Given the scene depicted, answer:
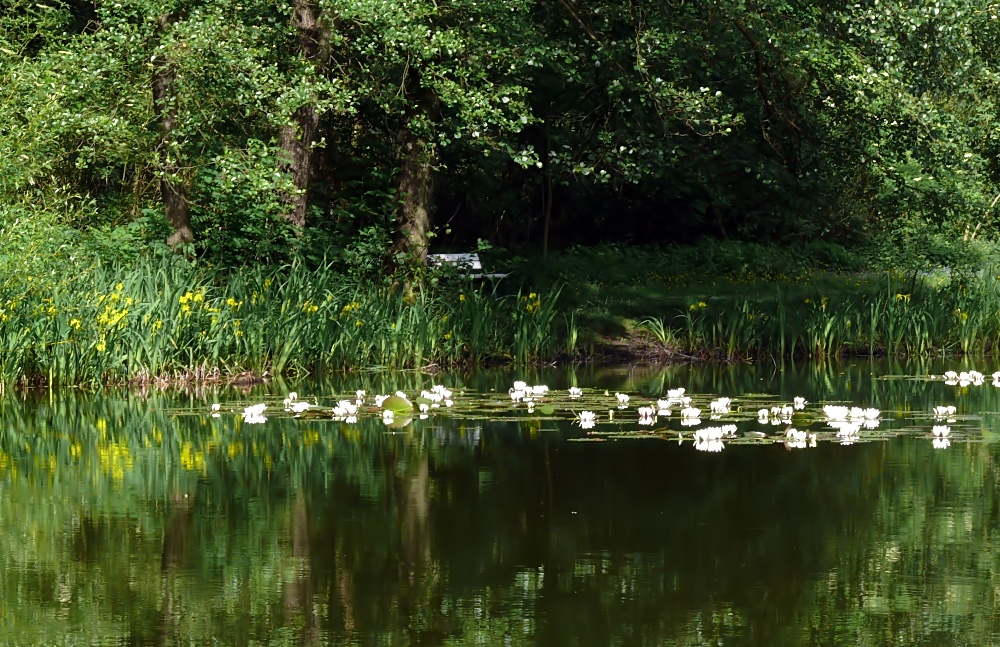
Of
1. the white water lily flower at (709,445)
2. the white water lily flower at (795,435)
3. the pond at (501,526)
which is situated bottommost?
the pond at (501,526)

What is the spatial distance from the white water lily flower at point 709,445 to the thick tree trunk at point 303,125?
8815 millimetres

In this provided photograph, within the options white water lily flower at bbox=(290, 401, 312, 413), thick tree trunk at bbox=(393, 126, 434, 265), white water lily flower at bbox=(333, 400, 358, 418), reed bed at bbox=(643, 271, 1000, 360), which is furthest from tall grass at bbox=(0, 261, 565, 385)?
white water lily flower at bbox=(333, 400, 358, 418)

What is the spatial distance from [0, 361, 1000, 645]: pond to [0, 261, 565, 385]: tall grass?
83.5 inches

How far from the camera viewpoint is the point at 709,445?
29.5ft

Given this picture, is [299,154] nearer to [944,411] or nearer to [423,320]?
[423,320]

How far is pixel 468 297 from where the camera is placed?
1748 centimetres

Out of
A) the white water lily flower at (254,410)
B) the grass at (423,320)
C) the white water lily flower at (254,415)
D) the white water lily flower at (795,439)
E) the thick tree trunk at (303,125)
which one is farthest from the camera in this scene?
the thick tree trunk at (303,125)

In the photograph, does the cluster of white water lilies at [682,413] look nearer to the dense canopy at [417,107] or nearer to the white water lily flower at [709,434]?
the white water lily flower at [709,434]

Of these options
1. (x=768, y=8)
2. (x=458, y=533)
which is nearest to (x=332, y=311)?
(x=768, y=8)

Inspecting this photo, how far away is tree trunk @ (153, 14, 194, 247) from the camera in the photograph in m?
16.8

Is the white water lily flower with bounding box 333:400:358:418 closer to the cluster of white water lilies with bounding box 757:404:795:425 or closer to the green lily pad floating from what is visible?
the green lily pad floating

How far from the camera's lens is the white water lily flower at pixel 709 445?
884 centimetres

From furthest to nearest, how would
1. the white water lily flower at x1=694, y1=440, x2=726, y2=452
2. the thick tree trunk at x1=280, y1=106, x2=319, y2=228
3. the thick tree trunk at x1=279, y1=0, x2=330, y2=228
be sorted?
the thick tree trunk at x1=280, y1=106, x2=319, y2=228
the thick tree trunk at x1=279, y1=0, x2=330, y2=228
the white water lily flower at x1=694, y1=440, x2=726, y2=452

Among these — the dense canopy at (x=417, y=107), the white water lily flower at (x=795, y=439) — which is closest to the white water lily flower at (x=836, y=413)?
the white water lily flower at (x=795, y=439)
